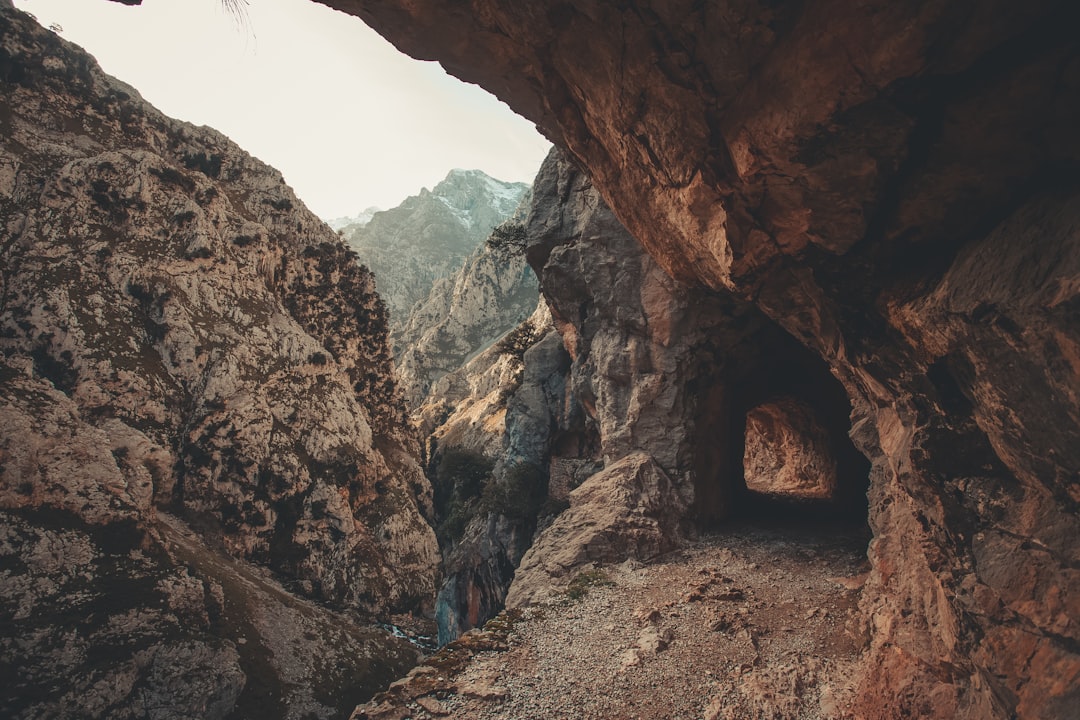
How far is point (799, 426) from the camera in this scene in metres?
31.8

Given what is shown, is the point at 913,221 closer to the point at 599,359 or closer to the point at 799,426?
the point at 599,359

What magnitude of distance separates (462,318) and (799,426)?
9052cm

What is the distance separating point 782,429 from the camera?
35.4m

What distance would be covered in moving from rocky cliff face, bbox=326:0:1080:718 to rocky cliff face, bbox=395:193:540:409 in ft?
315

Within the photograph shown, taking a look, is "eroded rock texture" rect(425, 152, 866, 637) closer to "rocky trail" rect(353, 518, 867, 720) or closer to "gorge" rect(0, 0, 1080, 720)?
"gorge" rect(0, 0, 1080, 720)

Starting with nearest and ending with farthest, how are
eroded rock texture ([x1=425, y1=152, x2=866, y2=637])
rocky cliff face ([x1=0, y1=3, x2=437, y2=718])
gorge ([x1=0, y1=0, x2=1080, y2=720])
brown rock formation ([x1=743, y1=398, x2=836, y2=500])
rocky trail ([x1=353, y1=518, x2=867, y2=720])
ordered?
gorge ([x1=0, y1=0, x2=1080, y2=720])
rocky trail ([x1=353, y1=518, x2=867, y2=720])
eroded rock texture ([x1=425, y1=152, x2=866, y2=637])
rocky cliff face ([x1=0, y1=3, x2=437, y2=718])
brown rock formation ([x1=743, y1=398, x2=836, y2=500])

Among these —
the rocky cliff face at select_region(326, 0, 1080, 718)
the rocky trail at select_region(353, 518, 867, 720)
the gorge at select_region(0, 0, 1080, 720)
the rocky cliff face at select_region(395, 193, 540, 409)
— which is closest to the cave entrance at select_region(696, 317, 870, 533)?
the gorge at select_region(0, 0, 1080, 720)

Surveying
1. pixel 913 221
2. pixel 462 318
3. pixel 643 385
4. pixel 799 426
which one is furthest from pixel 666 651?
pixel 462 318

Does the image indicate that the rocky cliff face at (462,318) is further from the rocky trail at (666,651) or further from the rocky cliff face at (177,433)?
the rocky trail at (666,651)

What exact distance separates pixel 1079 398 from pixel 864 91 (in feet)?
12.2

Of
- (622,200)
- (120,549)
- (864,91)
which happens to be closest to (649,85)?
(864,91)

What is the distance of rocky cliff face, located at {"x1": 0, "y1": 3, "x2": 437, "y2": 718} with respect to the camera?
23.3m

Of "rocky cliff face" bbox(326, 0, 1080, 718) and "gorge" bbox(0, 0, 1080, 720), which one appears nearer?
"rocky cliff face" bbox(326, 0, 1080, 718)

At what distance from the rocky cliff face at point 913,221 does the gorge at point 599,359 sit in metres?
0.05
